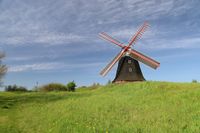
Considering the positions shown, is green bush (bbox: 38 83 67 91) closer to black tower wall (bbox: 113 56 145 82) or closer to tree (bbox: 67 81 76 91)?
tree (bbox: 67 81 76 91)

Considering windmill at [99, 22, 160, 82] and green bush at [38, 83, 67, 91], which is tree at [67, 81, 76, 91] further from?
windmill at [99, 22, 160, 82]

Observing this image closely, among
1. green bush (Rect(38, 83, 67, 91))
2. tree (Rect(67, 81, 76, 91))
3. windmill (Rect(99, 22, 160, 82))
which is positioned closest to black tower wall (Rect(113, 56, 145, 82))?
windmill (Rect(99, 22, 160, 82))

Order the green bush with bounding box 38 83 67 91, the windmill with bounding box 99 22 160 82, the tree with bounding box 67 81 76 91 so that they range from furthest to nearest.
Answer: the green bush with bounding box 38 83 67 91 < the tree with bounding box 67 81 76 91 < the windmill with bounding box 99 22 160 82

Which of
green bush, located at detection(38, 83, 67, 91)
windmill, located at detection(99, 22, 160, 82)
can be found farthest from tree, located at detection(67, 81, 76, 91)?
windmill, located at detection(99, 22, 160, 82)

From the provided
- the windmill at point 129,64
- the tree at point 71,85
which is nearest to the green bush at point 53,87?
the tree at point 71,85

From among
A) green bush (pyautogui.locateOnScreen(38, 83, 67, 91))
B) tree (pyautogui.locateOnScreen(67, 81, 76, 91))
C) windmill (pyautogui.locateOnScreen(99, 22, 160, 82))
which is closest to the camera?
windmill (pyautogui.locateOnScreen(99, 22, 160, 82))

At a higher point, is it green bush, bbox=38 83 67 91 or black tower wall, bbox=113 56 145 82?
black tower wall, bbox=113 56 145 82

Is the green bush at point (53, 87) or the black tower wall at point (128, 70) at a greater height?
the black tower wall at point (128, 70)

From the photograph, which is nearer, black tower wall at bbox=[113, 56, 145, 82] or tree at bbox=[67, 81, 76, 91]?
black tower wall at bbox=[113, 56, 145, 82]

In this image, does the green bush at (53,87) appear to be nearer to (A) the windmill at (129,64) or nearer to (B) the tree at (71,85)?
(B) the tree at (71,85)

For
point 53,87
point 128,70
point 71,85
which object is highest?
point 128,70

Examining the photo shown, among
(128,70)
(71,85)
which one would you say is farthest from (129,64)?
(71,85)

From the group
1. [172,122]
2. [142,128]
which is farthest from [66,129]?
[172,122]

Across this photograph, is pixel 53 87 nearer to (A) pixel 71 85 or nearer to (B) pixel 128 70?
(A) pixel 71 85
